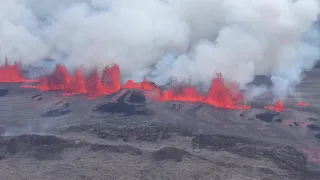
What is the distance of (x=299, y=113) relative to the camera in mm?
31016

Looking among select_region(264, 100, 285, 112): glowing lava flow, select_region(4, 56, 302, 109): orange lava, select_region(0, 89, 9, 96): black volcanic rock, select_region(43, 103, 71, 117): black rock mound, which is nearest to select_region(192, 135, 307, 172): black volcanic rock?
select_region(264, 100, 285, 112): glowing lava flow

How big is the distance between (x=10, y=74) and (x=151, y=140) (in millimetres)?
23753

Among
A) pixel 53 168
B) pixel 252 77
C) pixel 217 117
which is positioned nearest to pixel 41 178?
pixel 53 168

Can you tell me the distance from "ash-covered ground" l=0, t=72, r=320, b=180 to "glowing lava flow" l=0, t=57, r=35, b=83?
740 centimetres

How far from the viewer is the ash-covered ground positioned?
2188 centimetres

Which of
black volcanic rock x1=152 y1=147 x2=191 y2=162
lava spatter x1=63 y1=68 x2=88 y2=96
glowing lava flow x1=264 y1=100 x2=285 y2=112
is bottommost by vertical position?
black volcanic rock x1=152 y1=147 x2=191 y2=162

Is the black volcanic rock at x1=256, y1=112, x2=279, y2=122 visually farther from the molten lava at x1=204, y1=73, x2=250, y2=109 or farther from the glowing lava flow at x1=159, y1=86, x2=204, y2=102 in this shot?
the glowing lava flow at x1=159, y1=86, x2=204, y2=102

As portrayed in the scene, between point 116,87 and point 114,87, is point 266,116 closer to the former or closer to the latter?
point 116,87

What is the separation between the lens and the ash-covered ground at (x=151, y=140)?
21875 mm

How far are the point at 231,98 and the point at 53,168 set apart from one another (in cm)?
1687

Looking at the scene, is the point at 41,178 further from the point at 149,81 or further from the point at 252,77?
the point at 252,77

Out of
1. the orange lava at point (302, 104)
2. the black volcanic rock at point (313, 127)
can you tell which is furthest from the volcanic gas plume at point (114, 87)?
the black volcanic rock at point (313, 127)

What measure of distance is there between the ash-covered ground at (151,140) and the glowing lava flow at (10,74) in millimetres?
7395

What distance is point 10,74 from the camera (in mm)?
43969
